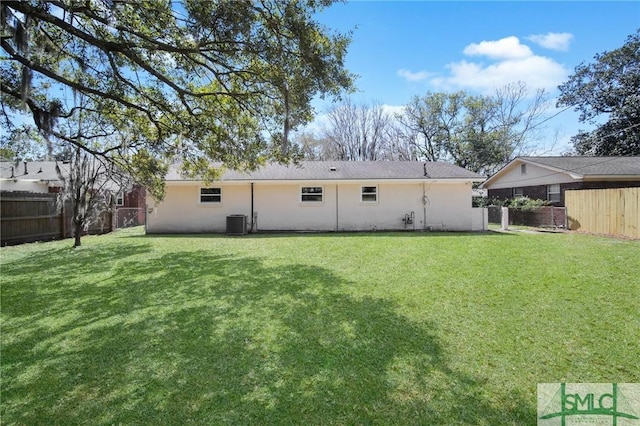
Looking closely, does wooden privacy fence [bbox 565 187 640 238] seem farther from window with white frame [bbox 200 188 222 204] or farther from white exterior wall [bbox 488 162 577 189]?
window with white frame [bbox 200 188 222 204]

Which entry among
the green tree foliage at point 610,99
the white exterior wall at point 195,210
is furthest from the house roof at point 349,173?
the green tree foliage at point 610,99

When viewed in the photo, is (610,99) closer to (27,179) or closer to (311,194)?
(311,194)

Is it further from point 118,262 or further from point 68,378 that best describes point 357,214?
point 68,378

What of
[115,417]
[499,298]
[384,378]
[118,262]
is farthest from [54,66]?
[499,298]

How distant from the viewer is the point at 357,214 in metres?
15.3

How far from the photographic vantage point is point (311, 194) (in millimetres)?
15430

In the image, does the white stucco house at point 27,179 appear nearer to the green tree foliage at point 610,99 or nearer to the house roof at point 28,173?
the house roof at point 28,173

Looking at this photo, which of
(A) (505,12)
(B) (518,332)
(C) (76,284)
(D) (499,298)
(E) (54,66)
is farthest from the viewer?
(A) (505,12)

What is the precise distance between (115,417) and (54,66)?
313 inches

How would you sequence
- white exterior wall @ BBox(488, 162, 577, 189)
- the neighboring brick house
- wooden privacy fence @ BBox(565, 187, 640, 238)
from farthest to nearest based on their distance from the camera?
white exterior wall @ BBox(488, 162, 577, 189), the neighboring brick house, wooden privacy fence @ BBox(565, 187, 640, 238)

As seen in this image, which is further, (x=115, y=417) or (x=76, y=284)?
(x=76, y=284)

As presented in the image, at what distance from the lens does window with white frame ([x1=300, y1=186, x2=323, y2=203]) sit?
15391 mm

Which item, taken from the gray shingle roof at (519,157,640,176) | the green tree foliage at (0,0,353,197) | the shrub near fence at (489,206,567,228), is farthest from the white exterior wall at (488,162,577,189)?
the green tree foliage at (0,0,353,197)

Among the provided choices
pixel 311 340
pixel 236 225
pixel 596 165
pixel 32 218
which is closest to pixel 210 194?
pixel 236 225
